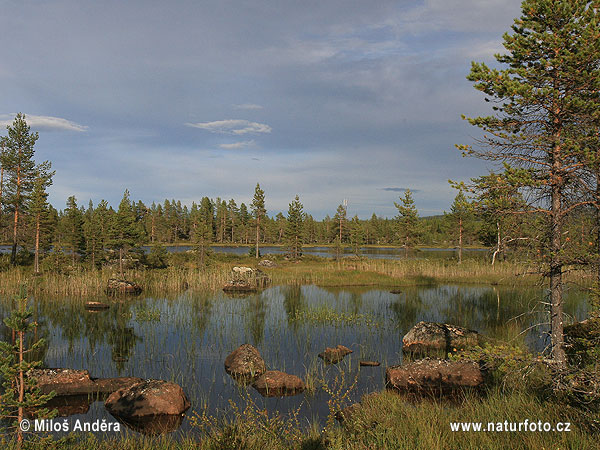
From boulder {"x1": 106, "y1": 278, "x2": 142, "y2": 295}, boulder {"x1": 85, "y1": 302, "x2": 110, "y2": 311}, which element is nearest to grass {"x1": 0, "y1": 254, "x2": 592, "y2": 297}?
boulder {"x1": 106, "y1": 278, "x2": 142, "y2": 295}

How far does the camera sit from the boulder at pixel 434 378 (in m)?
10.2

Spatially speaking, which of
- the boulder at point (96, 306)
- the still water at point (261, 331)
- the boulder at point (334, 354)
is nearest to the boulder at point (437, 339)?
the still water at point (261, 331)

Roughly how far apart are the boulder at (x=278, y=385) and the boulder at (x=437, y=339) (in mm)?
5478

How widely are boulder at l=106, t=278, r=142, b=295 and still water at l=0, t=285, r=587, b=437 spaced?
7.09 ft

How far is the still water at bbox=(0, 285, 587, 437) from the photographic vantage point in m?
11.1

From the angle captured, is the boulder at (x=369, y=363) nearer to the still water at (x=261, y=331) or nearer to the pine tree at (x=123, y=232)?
the still water at (x=261, y=331)

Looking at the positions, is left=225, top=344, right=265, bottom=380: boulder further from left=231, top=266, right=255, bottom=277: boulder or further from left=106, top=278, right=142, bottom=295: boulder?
left=231, top=266, right=255, bottom=277: boulder

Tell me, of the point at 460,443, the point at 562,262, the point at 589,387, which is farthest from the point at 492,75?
the point at 460,443

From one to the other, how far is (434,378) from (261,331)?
8.51 metres

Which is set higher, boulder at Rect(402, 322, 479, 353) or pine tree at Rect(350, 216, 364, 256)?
pine tree at Rect(350, 216, 364, 256)

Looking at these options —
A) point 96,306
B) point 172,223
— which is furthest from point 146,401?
point 172,223

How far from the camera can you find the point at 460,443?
5672 millimetres

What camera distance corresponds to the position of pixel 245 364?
1177 cm

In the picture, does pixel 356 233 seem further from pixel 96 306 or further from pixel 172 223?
pixel 172 223
